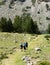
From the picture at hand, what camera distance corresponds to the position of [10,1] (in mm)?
190000

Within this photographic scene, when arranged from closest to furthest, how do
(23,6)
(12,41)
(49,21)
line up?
(12,41), (49,21), (23,6)

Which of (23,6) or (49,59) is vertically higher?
(49,59)

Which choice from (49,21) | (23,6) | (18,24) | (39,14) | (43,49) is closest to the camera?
(43,49)

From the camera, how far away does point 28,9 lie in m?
177

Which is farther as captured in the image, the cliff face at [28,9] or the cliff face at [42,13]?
the cliff face at [28,9]

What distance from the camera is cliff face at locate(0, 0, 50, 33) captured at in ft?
520

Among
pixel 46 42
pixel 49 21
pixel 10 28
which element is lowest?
pixel 49 21

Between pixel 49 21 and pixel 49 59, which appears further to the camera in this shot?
pixel 49 21

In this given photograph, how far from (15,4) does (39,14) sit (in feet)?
94.4

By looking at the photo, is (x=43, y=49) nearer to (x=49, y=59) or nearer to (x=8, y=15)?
(x=49, y=59)

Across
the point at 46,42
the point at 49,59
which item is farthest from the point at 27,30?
the point at 49,59

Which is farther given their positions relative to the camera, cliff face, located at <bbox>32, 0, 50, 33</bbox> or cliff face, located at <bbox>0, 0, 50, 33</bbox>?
cliff face, located at <bbox>0, 0, 50, 33</bbox>

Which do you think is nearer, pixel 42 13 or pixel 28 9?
pixel 42 13

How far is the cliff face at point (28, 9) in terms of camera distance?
520 feet
